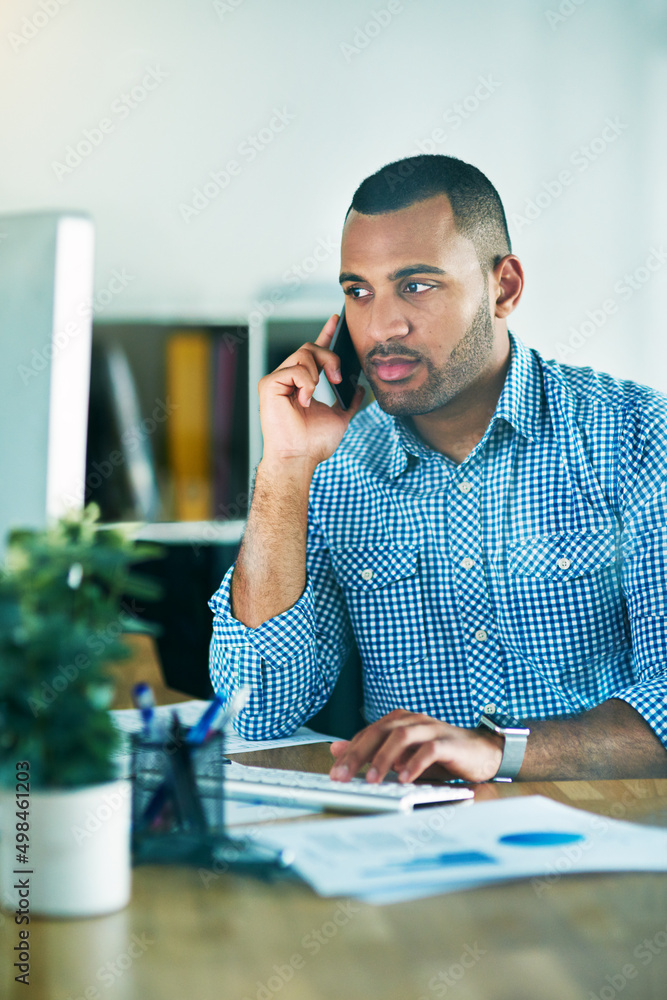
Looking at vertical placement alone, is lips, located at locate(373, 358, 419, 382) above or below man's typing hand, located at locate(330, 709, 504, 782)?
above

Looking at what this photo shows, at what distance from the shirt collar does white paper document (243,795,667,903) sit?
29.5 inches

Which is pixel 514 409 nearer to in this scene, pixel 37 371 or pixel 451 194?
pixel 451 194

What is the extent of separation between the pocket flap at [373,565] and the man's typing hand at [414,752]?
1.62 feet

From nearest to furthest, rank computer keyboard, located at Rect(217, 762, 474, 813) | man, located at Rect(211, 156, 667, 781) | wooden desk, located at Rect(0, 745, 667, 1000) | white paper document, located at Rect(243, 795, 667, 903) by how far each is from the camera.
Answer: wooden desk, located at Rect(0, 745, 667, 1000) → white paper document, located at Rect(243, 795, 667, 903) → computer keyboard, located at Rect(217, 762, 474, 813) → man, located at Rect(211, 156, 667, 781)

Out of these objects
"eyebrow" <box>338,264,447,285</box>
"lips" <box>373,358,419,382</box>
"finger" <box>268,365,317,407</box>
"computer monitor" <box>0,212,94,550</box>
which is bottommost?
"computer monitor" <box>0,212,94,550</box>

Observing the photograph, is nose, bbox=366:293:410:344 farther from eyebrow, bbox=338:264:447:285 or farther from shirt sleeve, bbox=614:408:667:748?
shirt sleeve, bbox=614:408:667:748

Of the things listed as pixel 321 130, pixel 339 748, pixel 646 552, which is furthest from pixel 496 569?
pixel 321 130

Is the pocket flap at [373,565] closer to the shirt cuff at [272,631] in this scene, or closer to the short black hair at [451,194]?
the shirt cuff at [272,631]

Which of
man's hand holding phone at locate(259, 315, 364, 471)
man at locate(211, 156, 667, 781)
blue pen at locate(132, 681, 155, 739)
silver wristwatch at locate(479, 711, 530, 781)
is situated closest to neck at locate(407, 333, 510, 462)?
man at locate(211, 156, 667, 781)

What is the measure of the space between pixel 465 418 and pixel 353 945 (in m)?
1.02

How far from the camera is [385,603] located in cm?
144

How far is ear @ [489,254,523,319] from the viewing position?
151cm

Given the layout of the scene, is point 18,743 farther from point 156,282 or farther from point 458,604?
point 156,282

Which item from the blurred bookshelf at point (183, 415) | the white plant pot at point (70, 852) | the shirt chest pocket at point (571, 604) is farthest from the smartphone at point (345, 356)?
the white plant pot at point (70, 852)
